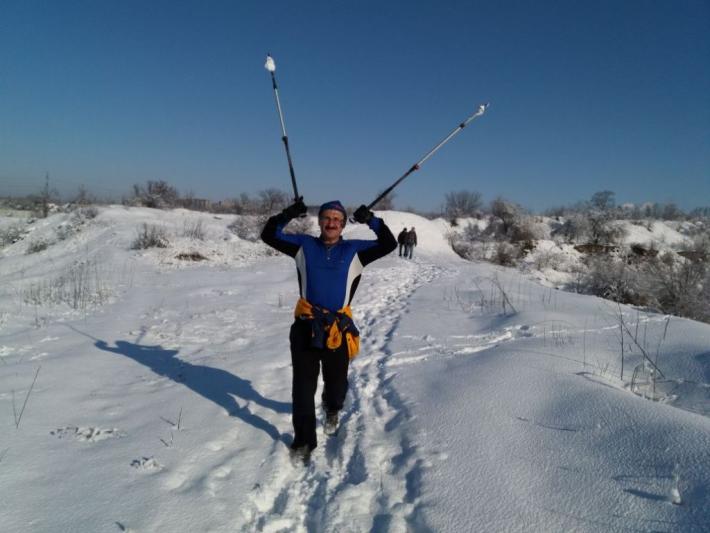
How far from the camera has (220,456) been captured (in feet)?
9.46

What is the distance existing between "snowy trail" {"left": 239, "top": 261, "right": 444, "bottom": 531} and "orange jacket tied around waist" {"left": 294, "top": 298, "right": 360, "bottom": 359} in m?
0.83

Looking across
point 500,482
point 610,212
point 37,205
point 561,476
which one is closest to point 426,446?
point 500,482

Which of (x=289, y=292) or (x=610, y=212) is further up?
(x=610, y=212)

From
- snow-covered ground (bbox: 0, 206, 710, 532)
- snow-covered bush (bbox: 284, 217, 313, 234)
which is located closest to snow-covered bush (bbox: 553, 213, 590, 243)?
snow-covered bush (bbox: 284, 217, 313, 234)

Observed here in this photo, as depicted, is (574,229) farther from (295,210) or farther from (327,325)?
(327,325)

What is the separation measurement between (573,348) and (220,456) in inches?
165

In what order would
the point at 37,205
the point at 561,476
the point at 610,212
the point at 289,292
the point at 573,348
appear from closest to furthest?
the point at 561,476, the point at 573,348, the point at 289,292, the point at 610,212, the point at 37,205

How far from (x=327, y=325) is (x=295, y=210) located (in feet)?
3.74

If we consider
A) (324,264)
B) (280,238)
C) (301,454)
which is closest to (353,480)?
(301,454)

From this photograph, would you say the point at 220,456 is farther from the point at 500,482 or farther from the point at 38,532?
the point at 500,482

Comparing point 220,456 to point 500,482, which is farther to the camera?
point 220,456

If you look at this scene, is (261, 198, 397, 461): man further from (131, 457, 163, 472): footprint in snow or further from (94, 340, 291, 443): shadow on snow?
(131, 457, 163, 472): footprint in snow

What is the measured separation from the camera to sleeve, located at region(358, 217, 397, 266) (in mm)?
3252

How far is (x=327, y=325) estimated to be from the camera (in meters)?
2.96
